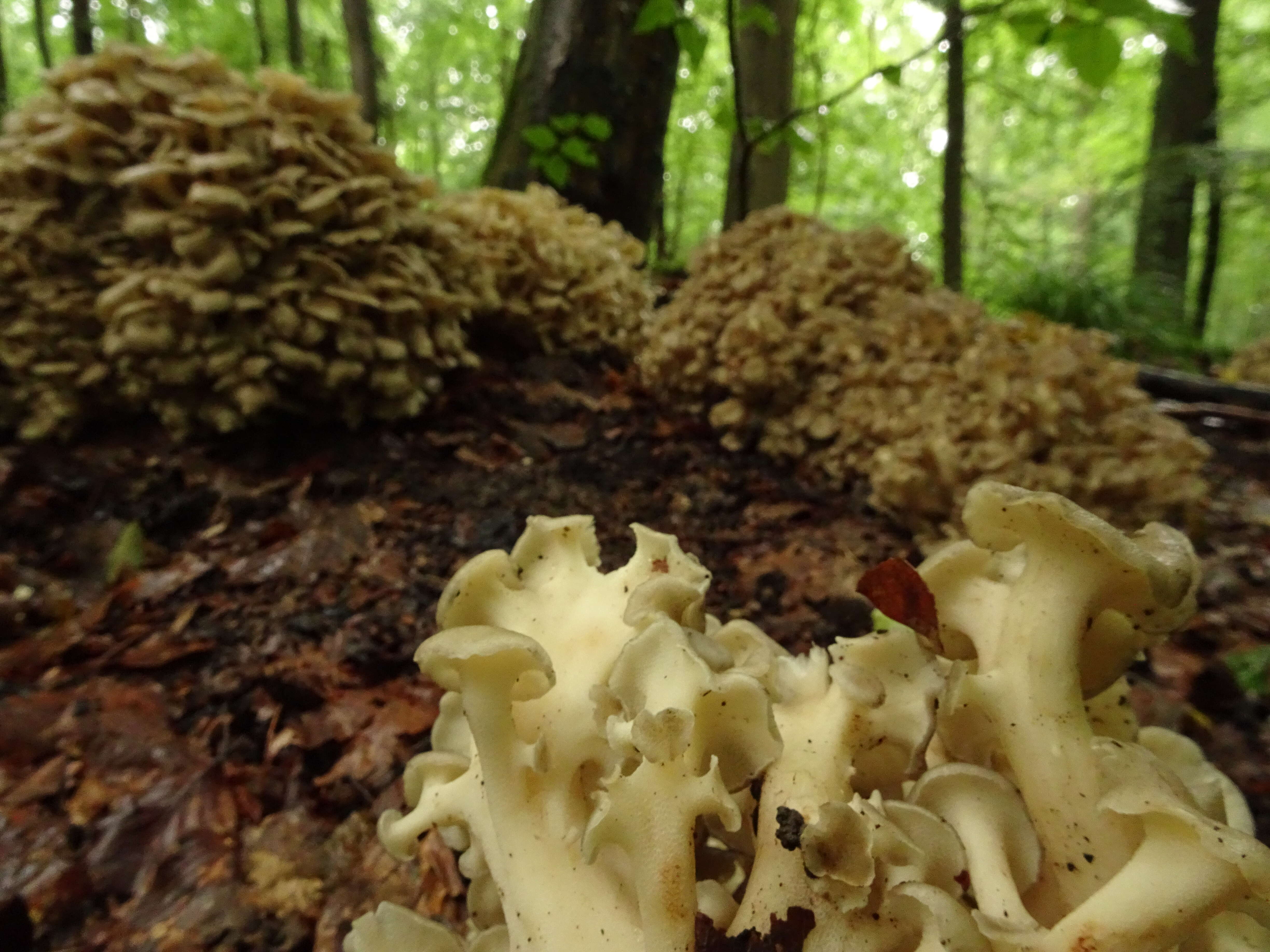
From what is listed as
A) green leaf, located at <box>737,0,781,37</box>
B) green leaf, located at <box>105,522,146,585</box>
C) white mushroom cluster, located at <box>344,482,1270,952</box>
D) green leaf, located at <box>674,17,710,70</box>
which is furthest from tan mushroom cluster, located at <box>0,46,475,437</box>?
white mushroom cluster, located at <box>344,482,1270,952</box>

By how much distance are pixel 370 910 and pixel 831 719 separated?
1287mm

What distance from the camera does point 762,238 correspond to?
4707 millimetres

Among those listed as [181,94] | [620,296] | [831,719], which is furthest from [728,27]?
[831,719]

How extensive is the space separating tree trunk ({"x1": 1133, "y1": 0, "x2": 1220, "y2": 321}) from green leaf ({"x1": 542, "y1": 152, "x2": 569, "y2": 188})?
8.30 m

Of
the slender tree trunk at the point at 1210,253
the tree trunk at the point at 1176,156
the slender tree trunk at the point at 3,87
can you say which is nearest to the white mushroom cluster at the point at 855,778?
the tree trunk at the point at 1176,156

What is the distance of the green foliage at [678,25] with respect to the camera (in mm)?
3600

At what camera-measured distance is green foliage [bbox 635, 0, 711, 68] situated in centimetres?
360

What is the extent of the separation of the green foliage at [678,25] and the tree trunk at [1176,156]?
8578 mm

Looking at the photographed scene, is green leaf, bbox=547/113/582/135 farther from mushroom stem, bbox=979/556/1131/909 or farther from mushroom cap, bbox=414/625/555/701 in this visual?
mushroom stem, bbox=979/556/1131/909

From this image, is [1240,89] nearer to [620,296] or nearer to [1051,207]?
[1051,207]

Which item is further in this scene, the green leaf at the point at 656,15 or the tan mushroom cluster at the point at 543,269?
the tan mushroom cluster at the point at 543,269

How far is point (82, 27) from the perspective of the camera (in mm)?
7734

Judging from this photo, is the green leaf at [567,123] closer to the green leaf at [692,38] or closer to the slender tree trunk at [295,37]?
the green leaf at [692,38]

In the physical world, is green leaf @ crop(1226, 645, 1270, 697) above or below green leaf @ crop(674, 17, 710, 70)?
below
